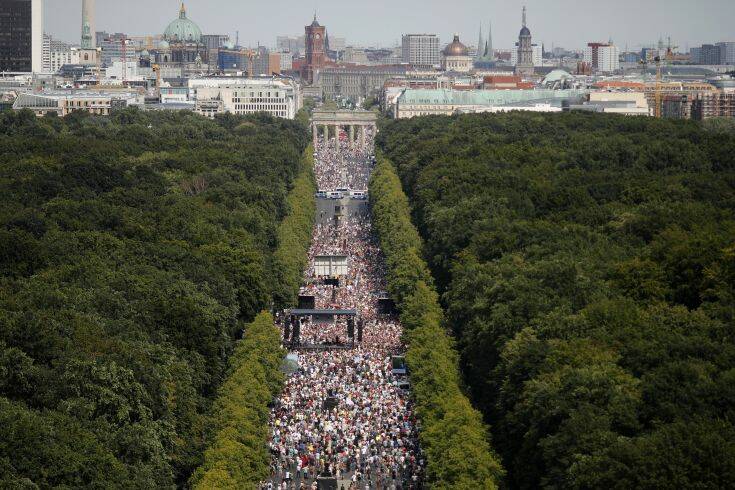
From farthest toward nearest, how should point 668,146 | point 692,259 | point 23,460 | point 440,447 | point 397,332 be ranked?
point 668,146, point 397,332, point 692,259, point 440,447, point 23,460

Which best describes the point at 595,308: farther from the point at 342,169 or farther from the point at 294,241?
the point at 342,169

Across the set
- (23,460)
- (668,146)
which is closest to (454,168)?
(668,146)

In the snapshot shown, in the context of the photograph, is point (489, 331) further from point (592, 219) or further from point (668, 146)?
point (668, 146)

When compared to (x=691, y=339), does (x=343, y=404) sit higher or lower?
lower

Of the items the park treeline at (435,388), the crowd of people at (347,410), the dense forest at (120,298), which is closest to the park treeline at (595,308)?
the park treeline at (435,388)

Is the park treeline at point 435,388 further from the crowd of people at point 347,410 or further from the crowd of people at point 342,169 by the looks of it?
the crowd of people at point 342,169

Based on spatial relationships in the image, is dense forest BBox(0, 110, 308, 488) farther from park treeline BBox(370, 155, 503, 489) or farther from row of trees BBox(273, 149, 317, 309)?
park treeline BBox(370, 155, 503, 489)

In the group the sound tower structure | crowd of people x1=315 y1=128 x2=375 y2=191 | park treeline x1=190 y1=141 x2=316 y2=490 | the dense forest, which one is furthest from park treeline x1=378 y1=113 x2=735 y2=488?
crowd of people x1=315 y1=128 x2=375 y2=191
